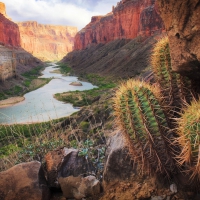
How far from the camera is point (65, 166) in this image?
359 cm

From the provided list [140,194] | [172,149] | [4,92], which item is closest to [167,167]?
[172,149]

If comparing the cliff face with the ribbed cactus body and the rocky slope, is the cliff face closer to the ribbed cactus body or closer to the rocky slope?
the rocky slope

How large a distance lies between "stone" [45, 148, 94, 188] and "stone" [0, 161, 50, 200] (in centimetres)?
19

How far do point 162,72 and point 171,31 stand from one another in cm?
66

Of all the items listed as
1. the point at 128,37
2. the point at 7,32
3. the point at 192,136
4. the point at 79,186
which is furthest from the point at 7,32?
→ the point at 192,136

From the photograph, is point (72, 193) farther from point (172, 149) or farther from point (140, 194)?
point (172, 149)

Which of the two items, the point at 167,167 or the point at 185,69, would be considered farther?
the point at 167,167

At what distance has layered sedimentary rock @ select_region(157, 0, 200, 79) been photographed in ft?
7.52

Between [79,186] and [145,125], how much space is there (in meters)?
1.45

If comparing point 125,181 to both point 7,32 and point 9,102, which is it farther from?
point 7,32

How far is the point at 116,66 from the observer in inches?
1588

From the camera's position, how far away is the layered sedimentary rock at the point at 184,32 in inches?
90.2

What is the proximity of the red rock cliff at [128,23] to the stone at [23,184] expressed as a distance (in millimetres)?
34224

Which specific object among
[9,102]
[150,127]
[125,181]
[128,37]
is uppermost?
[128,37]
